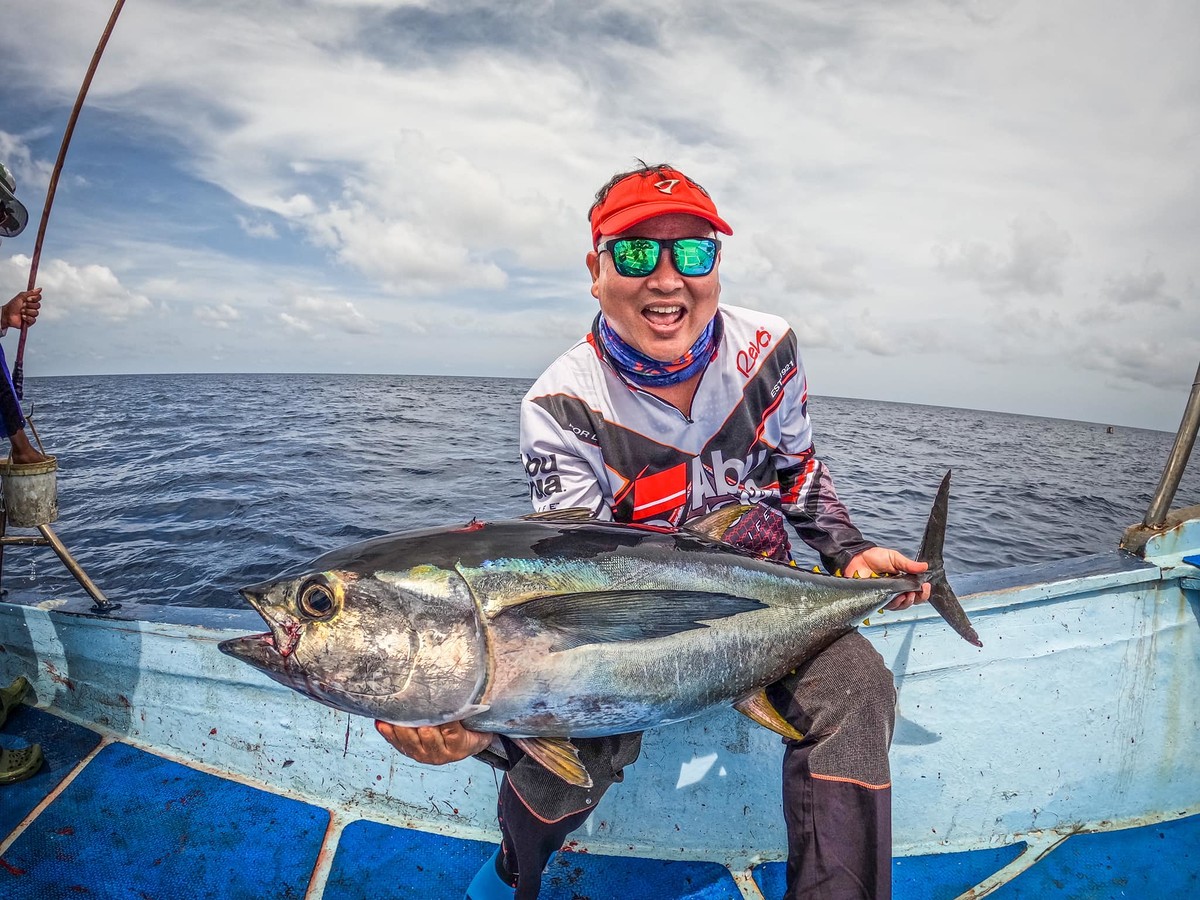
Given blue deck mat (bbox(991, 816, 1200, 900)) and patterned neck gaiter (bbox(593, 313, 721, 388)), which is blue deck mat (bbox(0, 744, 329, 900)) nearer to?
patterned neck gaiter (bbox(593, 313, 721, 388))

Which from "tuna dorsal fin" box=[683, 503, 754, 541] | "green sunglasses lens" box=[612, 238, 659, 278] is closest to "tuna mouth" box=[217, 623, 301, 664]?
"tuna dorsal fin" box=[683, 503, 754, 541]

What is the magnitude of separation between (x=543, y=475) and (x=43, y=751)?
3.08 meters

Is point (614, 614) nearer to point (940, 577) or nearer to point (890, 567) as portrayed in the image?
point (890, 567)

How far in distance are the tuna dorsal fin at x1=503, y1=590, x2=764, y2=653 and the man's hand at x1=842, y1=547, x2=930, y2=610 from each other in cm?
94

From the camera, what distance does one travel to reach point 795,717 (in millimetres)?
2064

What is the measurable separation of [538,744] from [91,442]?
81.8 feet

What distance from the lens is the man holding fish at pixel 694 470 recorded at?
1863mm

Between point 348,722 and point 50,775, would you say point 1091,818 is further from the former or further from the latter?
point 50,775

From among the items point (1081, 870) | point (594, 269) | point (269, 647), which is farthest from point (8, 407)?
point (1081, 870)

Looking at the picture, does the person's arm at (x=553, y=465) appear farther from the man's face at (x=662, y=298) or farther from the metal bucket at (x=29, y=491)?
the metal bucket at (x=29, y=491)

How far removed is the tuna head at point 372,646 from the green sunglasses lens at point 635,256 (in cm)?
157

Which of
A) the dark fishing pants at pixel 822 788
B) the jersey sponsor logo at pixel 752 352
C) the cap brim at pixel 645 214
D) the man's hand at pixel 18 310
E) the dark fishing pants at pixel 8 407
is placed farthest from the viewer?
the man's hand at pixel 18 310

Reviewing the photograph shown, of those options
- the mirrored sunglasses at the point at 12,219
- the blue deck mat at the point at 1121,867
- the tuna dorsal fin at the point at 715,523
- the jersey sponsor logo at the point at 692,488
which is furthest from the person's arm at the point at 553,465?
the mirrored sunglasses at the point at 12,219

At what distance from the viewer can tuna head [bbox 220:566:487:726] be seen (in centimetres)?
158
